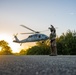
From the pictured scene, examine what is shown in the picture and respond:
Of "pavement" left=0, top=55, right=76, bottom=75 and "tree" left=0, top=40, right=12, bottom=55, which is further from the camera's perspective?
"tree" left=0, top=40, right=12, bottom=55

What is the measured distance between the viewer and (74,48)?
71.9 metres

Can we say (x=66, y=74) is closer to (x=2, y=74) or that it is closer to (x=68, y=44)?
(x=2, y=74)

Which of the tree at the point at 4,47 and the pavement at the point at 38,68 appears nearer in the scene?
the pavement at the point at 38,68

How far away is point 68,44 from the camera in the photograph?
7500 centimetres

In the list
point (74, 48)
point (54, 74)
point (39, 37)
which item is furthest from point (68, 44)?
point (54, 74)

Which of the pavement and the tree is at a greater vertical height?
the tree

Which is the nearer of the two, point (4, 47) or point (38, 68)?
point (38, 68)

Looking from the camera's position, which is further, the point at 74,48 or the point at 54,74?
the point at 74,48

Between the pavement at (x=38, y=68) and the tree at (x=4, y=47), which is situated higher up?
the tree at (x=4, y=47)

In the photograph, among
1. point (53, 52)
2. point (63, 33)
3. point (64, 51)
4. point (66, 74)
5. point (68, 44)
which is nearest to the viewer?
point (66, 74)

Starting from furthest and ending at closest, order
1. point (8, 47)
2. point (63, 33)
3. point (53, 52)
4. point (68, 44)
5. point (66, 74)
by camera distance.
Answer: point (8, 47) < point (63, 33) < point (68, 44) < point (53, 52) < point (66, 74)

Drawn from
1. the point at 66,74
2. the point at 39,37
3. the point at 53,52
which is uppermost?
the point at 39,37

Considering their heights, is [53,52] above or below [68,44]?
below

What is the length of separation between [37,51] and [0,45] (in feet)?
182
